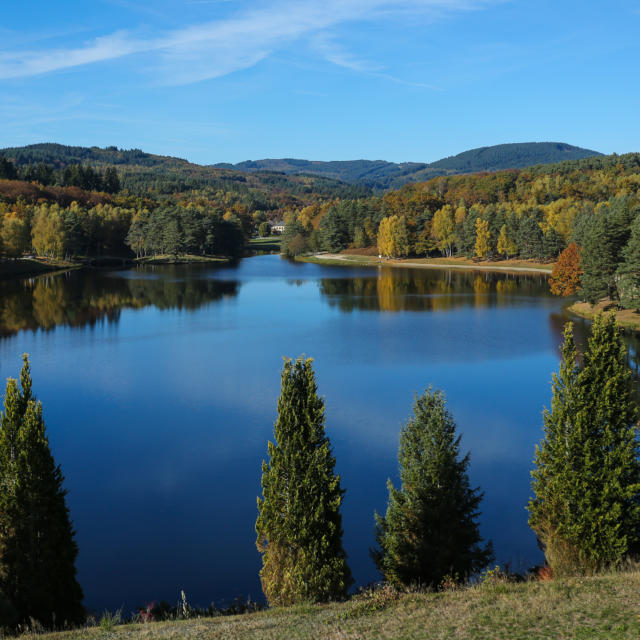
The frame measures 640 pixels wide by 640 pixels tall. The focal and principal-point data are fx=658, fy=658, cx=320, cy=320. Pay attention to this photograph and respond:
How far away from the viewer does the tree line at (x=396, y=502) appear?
35.6 feet

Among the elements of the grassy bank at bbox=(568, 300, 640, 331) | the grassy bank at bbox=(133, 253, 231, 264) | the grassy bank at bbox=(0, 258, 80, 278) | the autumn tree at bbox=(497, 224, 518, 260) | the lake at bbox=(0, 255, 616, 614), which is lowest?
the lake at bbox=(0, 255, 616, 614)

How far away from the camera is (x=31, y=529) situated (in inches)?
428

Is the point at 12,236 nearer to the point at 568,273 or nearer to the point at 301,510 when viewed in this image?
the point at 568,273

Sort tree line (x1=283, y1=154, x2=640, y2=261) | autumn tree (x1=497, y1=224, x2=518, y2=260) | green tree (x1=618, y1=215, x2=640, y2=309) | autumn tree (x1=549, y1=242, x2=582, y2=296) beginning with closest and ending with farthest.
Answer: green tree (x1=618, y1=215, x2=640, y2=309) < autumn tree (x1=549, y1=242, x2=582, y2=296) < tree line (x1=283, y1=154, x2=640, y2=261) < autumn tree (x1=497, y1=224, x2=518, y2=260)

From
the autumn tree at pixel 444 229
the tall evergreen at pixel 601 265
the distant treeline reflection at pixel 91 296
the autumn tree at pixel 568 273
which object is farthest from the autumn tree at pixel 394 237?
the tall evergreen at pixel 601 265

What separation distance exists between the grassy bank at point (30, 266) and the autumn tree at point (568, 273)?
55.6 m

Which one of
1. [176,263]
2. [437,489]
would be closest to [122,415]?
[437,489]

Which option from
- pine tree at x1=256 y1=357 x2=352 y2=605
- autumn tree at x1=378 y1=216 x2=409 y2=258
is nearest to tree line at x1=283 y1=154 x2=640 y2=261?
autumn tree at x1=378 y1=216 x2=409 y2=258

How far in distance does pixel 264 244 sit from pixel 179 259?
4233 centimetres

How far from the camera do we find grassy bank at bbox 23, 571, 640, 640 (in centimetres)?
870

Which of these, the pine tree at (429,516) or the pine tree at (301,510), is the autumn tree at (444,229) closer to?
the pine tree at (429,516)

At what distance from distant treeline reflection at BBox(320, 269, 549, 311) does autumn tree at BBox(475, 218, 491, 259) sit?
7499mm

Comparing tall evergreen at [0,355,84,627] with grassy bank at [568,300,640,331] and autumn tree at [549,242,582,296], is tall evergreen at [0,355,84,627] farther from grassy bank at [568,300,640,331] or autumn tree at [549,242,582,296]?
autumn tree at [549,242,582,296]

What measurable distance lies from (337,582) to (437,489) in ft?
8.86
